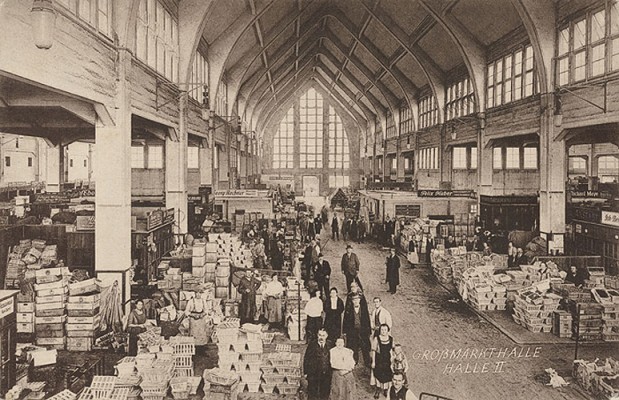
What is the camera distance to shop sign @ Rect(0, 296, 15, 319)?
7711mm

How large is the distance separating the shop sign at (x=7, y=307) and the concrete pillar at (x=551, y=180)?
1740cm

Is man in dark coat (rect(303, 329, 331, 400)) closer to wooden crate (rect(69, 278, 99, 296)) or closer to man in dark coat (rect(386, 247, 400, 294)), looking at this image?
wooden crate (rect(69, 278, 99, 296))

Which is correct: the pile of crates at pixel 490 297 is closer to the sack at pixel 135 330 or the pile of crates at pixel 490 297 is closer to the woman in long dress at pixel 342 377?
the woman in long dress at pixel 342 377

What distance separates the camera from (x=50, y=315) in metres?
10.8

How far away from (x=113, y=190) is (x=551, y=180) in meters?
15.0

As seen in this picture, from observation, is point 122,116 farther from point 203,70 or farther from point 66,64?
point 203,70

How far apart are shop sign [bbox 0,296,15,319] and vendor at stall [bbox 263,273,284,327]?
643 cm

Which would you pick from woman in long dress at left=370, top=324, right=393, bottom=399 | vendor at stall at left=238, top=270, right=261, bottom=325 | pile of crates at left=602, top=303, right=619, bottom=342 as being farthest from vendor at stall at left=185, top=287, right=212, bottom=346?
pile of crates at left=602, top=303, right=619, bottom=342

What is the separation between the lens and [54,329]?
1081 centimetres

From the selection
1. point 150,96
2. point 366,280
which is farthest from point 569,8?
point 150,96

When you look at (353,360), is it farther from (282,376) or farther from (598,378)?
(598,378)

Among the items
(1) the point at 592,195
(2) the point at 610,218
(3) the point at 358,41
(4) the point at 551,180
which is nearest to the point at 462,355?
(2) the point at 610,218

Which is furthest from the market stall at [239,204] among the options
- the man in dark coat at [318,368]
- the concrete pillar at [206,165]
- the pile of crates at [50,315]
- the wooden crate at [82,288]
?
the man in dark coat at [318,368]

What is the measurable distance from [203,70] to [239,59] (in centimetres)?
705
